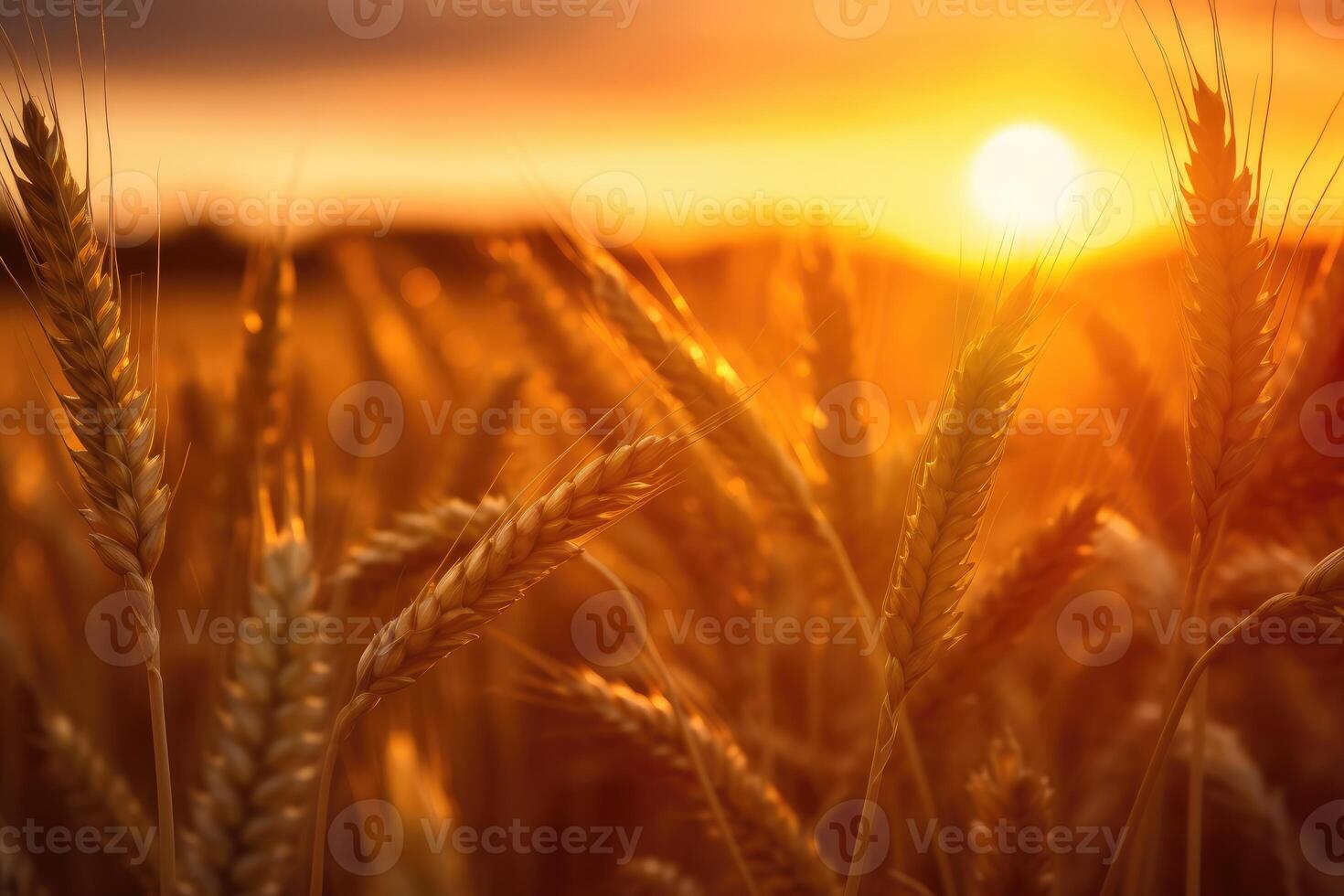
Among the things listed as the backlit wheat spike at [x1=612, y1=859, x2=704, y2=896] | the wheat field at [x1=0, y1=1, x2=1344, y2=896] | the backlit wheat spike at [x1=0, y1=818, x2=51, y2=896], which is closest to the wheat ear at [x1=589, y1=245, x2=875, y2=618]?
the wheat field at [x1=0, y1=1, x2=1344, y2=896]

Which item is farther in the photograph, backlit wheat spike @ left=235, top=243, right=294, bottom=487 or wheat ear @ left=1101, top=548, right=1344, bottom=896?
backlit wheat spike @ left=235, top=243, right=294, bottom=487

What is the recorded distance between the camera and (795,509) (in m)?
1.33

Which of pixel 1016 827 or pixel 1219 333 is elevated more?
pixel 1219 333

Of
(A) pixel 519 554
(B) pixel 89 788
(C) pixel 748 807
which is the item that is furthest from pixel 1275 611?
(B) pixel 89 788

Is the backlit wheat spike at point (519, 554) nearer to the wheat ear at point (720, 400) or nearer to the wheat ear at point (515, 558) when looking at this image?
the wheat ear at point (515, 558)

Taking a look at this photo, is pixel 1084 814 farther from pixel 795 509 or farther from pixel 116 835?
pixel 116 835

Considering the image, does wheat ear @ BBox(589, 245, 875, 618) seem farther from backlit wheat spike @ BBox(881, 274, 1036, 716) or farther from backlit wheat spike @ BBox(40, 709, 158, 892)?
backlit wheat spike @ BBox(40, 709, 158, 892)

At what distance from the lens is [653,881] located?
4.63ft

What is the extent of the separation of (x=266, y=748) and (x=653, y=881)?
71cm

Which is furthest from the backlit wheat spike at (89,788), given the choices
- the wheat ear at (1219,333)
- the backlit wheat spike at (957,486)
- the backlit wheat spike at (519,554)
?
the wheat ear at (1219,333)

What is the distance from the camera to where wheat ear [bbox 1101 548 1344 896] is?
2.62 feet

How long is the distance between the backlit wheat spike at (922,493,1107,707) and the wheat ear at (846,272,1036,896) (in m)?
0.43

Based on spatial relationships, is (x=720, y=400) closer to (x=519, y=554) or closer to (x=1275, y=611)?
(x=519, y=554)

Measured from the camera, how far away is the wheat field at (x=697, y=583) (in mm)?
887
